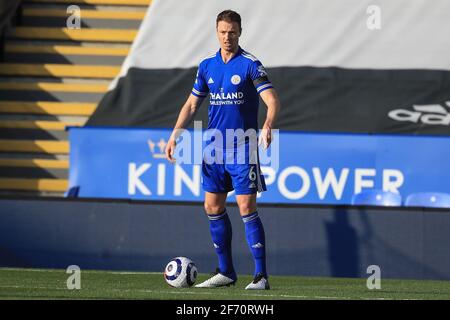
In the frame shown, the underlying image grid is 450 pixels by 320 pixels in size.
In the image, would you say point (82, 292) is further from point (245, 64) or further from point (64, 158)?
point (64, 158)

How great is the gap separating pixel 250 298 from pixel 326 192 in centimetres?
564

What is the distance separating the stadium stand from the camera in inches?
591

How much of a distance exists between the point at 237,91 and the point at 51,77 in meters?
7.50

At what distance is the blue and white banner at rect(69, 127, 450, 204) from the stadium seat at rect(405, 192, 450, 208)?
1.55 feet

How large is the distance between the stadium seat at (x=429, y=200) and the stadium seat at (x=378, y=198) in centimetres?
14

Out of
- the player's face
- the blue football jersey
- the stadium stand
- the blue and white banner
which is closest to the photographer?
the player's face

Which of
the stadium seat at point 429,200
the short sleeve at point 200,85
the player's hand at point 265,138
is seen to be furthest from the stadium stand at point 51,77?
the player's hand at point 265,138

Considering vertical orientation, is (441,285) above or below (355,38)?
below

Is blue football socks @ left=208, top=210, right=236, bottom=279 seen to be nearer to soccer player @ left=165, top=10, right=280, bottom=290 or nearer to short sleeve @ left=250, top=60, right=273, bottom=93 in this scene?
soccer player @ left=165, top=10, right=280, bottom=290

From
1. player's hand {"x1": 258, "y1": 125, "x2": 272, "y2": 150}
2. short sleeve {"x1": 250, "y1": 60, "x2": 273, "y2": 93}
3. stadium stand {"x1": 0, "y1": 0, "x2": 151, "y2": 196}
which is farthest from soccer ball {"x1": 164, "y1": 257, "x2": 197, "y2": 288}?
stadium stand {"x1": 0, "y1": 0, "x2": 151, "y2": 196}

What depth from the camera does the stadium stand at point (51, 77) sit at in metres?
15.0

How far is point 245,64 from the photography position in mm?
8781

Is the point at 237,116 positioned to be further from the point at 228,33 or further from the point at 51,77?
the point at 51,77

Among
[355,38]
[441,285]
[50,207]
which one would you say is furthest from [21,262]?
[355,38]
